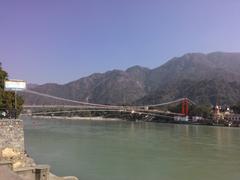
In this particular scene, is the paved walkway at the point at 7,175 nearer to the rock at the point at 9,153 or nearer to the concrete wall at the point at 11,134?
the rock at the point at 9,153

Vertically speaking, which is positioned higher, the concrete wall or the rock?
the concrete wall

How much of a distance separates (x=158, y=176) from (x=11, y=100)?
330 inches

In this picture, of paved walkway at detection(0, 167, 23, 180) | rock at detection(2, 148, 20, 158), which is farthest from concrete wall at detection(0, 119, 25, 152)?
paved walkway at detection(0, 167, 23, 180)

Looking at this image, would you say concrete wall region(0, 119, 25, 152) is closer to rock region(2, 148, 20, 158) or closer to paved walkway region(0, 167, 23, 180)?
rock region(2, 148, 20, 158)

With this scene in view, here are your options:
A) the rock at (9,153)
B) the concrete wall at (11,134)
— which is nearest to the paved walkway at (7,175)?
the rock at (9,153)

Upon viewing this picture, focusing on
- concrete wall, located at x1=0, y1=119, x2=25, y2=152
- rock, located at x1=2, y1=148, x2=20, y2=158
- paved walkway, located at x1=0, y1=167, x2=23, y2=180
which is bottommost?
rock, located at x1=2, y1=148, x2=20, y2=158

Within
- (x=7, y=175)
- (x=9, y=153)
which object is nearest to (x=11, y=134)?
(x=9, y=153)

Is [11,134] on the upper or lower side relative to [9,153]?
upper

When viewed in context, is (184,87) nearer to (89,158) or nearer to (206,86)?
(206,86)

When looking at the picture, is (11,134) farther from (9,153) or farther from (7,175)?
(7,175)

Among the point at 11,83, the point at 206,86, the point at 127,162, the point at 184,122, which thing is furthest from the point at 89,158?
the point at 206,86

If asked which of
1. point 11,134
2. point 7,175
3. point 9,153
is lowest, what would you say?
point 9,153

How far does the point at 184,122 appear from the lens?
84.9 m

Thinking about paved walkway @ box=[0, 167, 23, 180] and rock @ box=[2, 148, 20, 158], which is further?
rock @ box=[2, 148, 20, 158]
